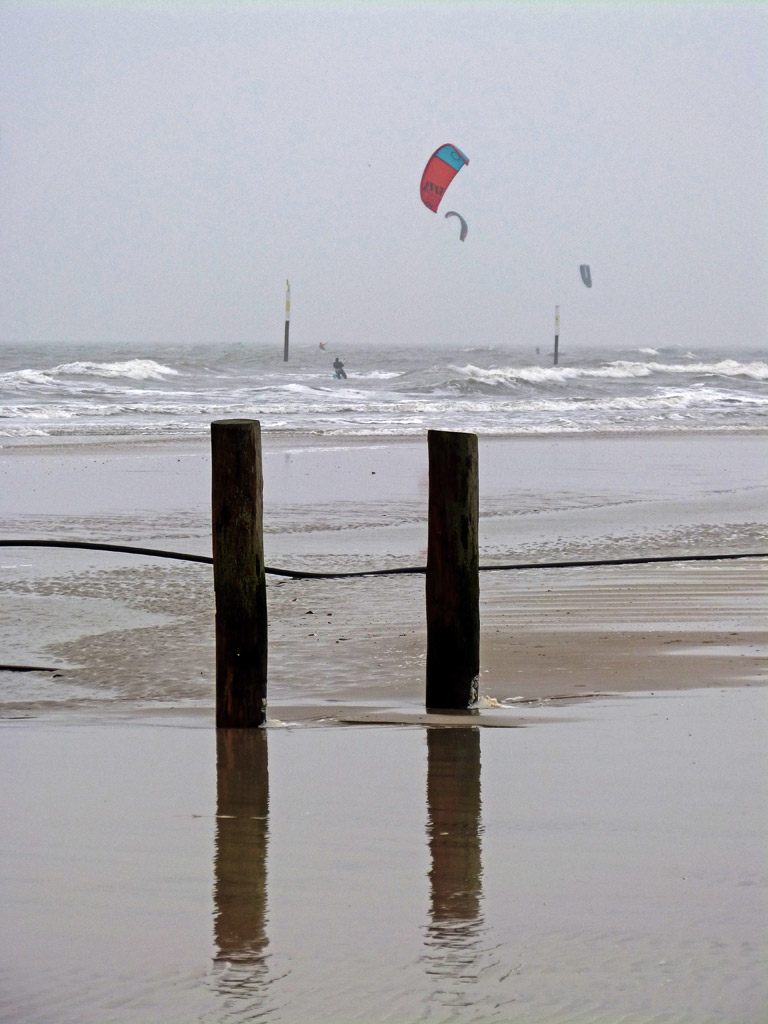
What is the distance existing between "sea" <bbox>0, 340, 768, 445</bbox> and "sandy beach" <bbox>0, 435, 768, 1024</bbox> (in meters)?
12.9

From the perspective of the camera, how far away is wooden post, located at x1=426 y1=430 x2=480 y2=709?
183 inches

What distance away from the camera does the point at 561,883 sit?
2871 mm

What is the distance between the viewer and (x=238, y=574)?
449 cm

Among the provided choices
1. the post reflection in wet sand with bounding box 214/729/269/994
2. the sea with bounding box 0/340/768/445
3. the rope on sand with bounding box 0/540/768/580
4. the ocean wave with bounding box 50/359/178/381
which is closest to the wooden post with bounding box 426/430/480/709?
the post reflection in wet sand with bounding box 214/729/269/994

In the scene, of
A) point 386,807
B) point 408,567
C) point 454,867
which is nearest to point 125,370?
point 408,567

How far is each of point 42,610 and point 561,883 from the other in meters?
4.52

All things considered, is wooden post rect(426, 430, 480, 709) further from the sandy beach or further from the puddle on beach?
the puddle on beach

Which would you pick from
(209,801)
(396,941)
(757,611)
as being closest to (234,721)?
(209,801)

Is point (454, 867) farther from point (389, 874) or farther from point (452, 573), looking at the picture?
point (452, 573)

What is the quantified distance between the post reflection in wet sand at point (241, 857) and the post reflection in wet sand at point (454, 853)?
0.36m

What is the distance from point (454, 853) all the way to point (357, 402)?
27.5 meters

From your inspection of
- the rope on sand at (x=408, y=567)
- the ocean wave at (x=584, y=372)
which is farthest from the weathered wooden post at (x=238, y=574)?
the ocean wave at (x=584, y=372)

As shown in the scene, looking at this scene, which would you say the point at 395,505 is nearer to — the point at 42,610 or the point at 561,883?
the point at 42,610

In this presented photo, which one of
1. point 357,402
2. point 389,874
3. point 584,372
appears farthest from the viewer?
point 584,372
